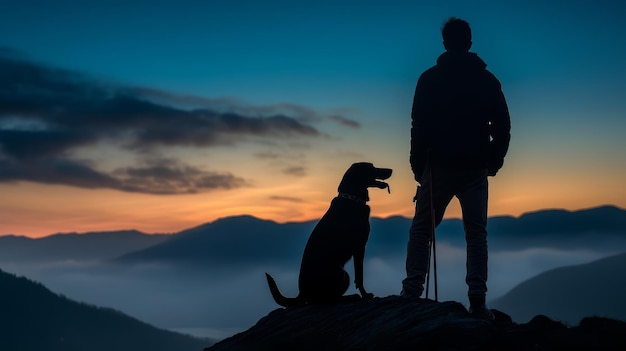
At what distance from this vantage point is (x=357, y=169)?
31.9 ft

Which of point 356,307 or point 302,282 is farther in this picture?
point 302,282

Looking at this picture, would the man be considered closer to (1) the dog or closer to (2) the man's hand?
(2) the man's hand

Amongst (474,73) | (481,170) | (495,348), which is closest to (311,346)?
(495,348)

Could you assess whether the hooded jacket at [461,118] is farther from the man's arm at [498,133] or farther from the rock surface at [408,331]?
the rock surface at [408,331]

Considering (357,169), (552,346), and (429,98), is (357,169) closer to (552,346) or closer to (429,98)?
(429,98)

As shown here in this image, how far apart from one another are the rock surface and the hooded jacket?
189 centimetres

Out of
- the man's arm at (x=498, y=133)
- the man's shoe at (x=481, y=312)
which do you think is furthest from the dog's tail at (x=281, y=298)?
the man's arm at (x=498, y=133)

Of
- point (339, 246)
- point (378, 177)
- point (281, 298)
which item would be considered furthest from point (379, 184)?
point (281, 298)

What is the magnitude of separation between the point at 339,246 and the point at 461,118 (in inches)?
92.4

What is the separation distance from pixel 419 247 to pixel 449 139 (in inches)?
58.0

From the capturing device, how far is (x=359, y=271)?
9.64m

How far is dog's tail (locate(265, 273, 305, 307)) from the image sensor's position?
9836 mm

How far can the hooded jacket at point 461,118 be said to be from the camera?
352 inches

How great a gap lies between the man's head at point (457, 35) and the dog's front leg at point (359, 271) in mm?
2973
